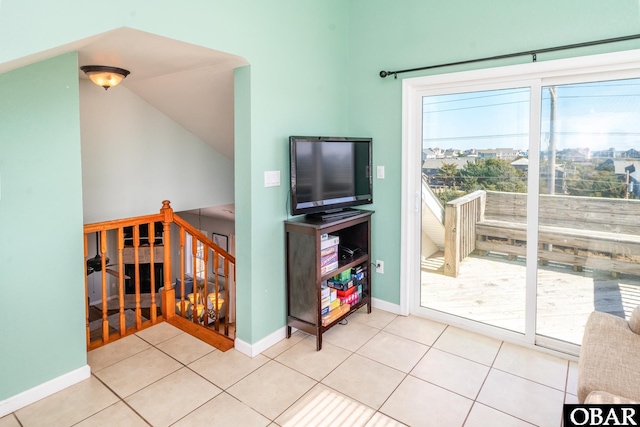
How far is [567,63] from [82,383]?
3653 mm

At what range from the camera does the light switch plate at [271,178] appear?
2.73 m

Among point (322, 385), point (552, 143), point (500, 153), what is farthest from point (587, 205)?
point (322, 385)

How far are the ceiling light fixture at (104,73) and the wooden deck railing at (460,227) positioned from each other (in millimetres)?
2723

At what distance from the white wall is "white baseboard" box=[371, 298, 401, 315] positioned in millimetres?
2631

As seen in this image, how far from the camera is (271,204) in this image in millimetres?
2807

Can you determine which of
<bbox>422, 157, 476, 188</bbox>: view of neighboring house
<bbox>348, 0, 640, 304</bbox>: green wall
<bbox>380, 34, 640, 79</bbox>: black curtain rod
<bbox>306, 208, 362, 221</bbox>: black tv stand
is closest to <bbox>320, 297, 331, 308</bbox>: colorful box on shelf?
<bbox>306, 208, 362, 221</bbox>: black tv stand

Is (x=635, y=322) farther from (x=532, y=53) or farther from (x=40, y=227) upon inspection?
(x=40, y=227)

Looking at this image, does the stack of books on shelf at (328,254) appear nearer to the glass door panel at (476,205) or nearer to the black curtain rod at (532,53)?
the glass door panel at (476,205)

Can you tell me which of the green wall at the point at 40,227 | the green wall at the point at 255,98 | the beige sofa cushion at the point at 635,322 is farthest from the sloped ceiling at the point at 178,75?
the beige sofa cushion at the point at 635,322

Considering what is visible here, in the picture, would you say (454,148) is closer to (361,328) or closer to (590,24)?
(590,24)

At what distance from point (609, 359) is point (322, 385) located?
150cm

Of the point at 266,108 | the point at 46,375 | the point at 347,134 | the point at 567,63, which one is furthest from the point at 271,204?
the point at 567,63

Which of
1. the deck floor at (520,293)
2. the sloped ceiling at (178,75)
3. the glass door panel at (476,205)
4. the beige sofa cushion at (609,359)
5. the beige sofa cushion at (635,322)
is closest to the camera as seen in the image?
the beige sofa cushion at (609,359)

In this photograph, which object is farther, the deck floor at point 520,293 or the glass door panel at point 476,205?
the glass door panel at point 476,205
